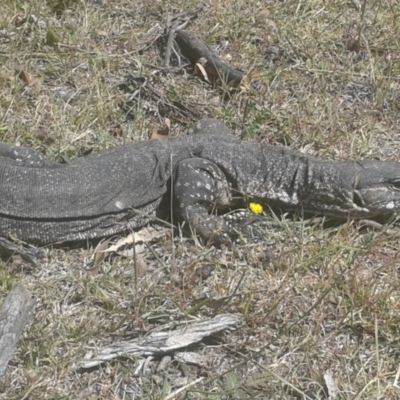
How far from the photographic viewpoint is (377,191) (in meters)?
6.48

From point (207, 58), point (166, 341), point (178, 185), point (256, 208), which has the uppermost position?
point (207, 58)

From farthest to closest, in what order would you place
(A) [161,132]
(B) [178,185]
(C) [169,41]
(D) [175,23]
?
1. (D) [175,23]
2. (C) [169,41]
3. (A) [161,132]
4. (B) [178,185]

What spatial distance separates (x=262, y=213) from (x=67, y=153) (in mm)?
1596

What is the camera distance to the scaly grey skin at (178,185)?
607 centimetres

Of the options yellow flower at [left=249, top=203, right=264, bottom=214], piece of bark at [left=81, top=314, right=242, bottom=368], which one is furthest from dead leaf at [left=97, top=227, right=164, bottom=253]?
piece of bark at [left=81, top=314, right=242, bottom=368]

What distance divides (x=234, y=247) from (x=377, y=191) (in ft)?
3.95

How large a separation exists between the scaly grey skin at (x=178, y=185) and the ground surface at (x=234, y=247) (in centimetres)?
22

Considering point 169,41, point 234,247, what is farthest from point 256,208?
point 169,41

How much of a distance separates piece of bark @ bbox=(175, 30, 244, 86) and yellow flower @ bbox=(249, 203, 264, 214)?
137cm

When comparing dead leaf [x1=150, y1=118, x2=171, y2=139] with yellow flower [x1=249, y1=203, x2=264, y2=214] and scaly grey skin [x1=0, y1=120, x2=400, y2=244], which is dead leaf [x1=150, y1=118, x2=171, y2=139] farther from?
yellow flower [x1=249, y1=203, x2=264, y2=214]

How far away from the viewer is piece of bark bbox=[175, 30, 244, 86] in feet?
24.8

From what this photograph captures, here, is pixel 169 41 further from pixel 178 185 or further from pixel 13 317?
pixel 13 317

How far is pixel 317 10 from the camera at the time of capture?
8.29 meters

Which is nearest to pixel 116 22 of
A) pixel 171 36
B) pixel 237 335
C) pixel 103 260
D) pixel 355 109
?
pixel 171 36
